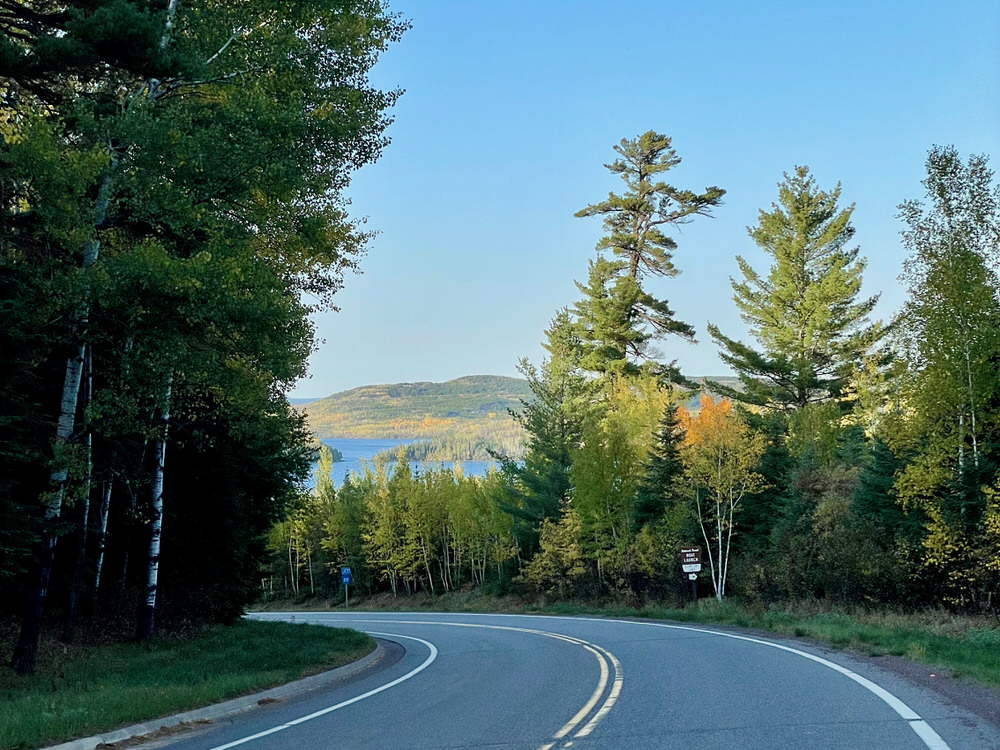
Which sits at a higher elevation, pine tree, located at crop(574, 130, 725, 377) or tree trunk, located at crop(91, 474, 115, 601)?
pine tree, located at crop(574, 130, 725, 377)

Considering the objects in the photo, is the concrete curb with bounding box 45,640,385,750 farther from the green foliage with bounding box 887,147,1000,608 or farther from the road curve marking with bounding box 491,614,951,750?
the green foliage with bounding box 887,147,1000,608

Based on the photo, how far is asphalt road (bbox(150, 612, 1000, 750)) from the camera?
317 inches

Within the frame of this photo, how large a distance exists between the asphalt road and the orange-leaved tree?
19368 mm

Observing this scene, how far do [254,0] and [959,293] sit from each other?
2200 cm

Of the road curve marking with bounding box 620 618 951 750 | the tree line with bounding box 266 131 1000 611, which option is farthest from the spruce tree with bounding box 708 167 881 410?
the road curve marking with bounding box 620 618 951 750

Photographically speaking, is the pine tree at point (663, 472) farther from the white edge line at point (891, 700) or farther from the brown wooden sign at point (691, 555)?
the white edge line at point (891, 700)

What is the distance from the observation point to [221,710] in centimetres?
1134

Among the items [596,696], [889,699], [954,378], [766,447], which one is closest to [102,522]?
[596,696]

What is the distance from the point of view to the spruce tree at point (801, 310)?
4525 cm

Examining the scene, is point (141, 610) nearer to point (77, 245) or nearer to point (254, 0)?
point (77, 245)

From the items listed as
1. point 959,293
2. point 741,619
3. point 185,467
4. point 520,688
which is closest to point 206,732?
point 520,688

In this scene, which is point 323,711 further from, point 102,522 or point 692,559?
point 692,559

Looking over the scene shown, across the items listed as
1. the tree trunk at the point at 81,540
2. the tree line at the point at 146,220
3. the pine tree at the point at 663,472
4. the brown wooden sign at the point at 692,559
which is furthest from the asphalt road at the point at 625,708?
the pine tree at the point at 663,472

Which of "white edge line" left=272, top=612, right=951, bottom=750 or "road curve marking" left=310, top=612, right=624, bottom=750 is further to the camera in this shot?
"road curve marking" left=310, top=612, right=624, bottom=750
